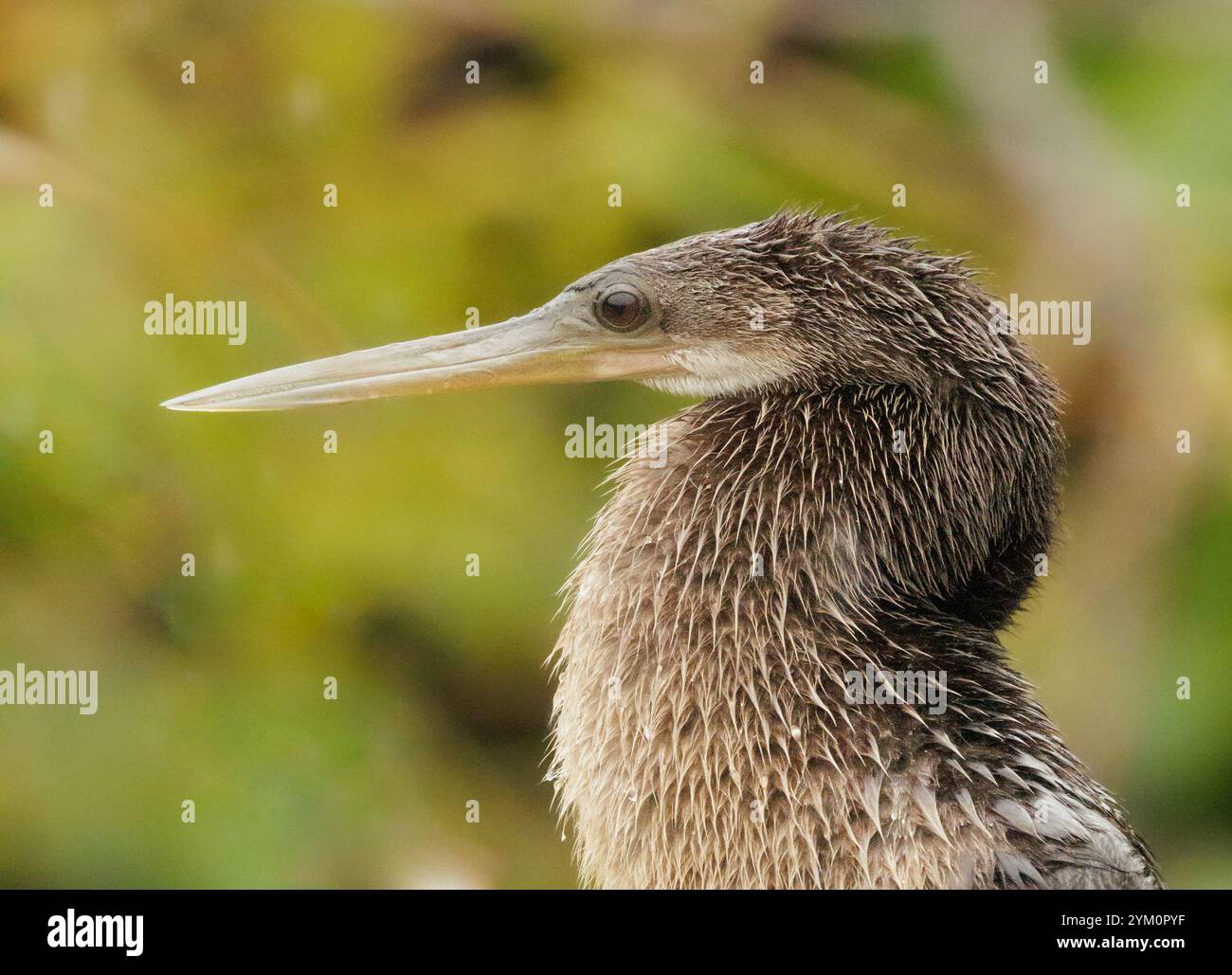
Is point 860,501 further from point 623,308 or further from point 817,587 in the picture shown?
point 623,308

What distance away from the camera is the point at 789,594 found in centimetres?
281

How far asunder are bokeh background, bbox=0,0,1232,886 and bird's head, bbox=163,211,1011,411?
118 cm

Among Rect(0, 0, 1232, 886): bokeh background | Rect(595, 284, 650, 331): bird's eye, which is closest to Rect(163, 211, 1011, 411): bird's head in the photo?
Rect(595, 284, 650, 331): bird's eye

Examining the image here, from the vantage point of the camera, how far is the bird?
2639 millimetres

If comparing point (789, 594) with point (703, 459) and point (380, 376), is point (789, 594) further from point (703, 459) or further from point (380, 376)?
point (380, 376)

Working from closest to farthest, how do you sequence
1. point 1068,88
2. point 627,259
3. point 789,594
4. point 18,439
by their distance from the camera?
point 789,594 < point 627,259 < point 18,439 < point 1068,88

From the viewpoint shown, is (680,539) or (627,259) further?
(627,259)

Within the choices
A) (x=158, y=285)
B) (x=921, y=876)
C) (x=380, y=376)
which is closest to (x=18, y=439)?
(x=158, y=285)

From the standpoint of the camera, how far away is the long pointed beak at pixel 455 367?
307cm

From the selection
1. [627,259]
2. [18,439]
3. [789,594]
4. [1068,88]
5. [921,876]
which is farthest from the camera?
[1068,88]

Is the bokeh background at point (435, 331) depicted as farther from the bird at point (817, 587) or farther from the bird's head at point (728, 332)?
the bird at point (817, 587)

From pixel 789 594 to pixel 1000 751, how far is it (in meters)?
0.50

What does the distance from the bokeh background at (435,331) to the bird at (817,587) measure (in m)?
1.38

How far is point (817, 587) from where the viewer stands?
2.80 m
